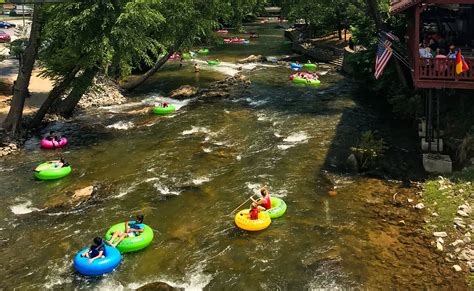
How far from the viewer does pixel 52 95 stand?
25.7 metres

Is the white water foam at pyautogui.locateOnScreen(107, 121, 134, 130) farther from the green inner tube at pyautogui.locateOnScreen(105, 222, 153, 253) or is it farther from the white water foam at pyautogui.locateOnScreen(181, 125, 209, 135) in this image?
the green inner tube at pyautogui.locateOnScreen(105, 222, 153, 253)

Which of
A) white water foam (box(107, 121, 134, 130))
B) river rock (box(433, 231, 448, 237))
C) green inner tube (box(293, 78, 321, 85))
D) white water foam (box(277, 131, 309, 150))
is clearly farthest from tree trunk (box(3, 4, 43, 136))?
river rock (box(433, 231, 448, 237))

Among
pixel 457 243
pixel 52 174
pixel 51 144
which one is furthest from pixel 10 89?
pixel 457 243

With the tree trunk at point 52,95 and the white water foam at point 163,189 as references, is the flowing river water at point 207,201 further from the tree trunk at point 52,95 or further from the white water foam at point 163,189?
the tree trunk at point 52,95

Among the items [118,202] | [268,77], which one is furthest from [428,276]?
[268,77]

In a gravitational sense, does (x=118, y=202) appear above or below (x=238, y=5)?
below

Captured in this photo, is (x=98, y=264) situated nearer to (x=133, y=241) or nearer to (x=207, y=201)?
(x=133, y=241)

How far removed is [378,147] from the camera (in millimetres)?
20078

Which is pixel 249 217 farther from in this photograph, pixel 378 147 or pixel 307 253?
pixel 378 147

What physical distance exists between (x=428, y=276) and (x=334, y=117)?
53.6 feet

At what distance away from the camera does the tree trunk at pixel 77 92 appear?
25531mm

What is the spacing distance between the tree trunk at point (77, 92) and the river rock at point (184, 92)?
806 cm

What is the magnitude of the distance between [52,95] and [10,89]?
A: 9.17 meters

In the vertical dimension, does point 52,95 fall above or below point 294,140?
above
